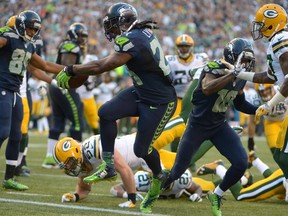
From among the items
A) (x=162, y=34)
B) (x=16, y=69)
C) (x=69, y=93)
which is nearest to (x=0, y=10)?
(x=162, y=34)

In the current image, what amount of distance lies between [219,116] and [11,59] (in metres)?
2.20

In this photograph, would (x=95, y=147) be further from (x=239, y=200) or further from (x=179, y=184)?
(x=239, y=200)

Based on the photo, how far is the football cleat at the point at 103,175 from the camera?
5.77m

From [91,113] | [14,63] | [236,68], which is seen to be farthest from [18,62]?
[91,113]

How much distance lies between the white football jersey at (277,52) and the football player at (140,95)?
836 millimetres

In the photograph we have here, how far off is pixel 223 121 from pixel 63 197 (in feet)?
5.09

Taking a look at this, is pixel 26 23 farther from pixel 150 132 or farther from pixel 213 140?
pixel 213 140

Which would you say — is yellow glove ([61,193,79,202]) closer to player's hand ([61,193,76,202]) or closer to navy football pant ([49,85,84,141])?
player's hand ([61,193,76,202])

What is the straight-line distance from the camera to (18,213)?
551 centimetres

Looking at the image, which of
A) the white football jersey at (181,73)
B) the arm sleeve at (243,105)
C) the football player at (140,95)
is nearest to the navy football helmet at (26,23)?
the football player at (140,95)

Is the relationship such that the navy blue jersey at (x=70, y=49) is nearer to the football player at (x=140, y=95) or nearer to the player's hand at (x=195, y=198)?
the player's hand at (x=195, y=198)

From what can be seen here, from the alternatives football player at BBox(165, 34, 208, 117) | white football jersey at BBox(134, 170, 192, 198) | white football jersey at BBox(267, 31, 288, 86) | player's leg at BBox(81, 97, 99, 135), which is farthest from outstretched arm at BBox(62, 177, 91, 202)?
player's leg at BBox(81, 97, 99, 135)

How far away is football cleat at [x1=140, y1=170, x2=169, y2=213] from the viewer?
595 cm

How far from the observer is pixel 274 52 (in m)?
5.71
